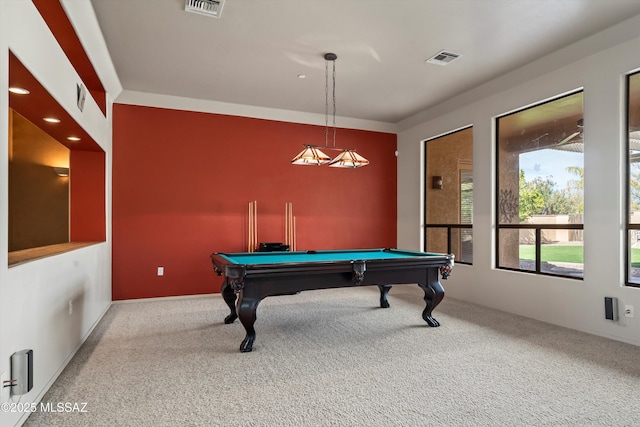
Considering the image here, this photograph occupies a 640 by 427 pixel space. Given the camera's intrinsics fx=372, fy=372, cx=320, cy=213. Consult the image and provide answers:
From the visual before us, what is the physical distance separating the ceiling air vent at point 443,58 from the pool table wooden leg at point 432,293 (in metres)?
2.27

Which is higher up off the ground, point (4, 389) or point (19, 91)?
point (19, 91)

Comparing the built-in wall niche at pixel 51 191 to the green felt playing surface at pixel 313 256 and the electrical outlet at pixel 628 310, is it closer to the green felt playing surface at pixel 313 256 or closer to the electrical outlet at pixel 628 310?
the green felt playing surface at pixel 313 256

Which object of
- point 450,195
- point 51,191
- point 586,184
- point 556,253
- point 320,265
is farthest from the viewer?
point 450,195

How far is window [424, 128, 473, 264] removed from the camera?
534 centimetres

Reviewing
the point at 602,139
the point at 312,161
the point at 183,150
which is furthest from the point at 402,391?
the point at 183,150

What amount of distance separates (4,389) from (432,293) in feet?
11.1

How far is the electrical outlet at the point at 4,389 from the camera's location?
1.77m

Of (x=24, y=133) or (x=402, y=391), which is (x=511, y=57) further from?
(x=24, y=133)

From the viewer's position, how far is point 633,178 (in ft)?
11.2

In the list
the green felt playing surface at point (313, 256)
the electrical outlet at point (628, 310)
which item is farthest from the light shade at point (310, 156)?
the electrical outlet at point (628, 310)

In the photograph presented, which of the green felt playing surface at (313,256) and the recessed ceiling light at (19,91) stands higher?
the recessed ceiling light at (19,91)

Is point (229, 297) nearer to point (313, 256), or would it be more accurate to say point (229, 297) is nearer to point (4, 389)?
point (313, 256)

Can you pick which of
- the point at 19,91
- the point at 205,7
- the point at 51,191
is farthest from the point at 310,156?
the point at 51,191

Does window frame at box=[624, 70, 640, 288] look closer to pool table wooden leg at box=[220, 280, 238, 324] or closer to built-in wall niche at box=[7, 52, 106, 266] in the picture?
pool table wooden leg at box=[220, 280, 238, 324]
